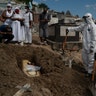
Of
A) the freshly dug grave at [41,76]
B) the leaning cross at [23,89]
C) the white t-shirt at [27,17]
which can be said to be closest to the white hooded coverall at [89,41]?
the freshly dug grave at [41,76]

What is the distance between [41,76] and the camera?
10719mm

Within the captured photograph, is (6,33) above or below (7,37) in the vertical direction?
above

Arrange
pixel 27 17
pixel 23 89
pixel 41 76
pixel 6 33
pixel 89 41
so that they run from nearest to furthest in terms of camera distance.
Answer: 1. pixel 23 89
2. pixel 41 76
3. pixel 89 41
4. pixel 6 33
5. pixel 27 17

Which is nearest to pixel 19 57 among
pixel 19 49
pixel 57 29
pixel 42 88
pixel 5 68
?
pixel 19 49

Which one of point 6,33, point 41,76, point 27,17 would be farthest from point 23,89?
point 27,17

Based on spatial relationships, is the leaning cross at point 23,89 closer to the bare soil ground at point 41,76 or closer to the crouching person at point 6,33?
the bare soil ground at point 41,76

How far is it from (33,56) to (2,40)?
2478 mm

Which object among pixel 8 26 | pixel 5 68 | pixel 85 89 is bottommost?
pixel 85 89

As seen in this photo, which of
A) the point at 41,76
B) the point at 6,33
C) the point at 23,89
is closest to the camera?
the point at 23,89

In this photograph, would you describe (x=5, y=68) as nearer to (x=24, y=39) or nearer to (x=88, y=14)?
(x=88, y=14)

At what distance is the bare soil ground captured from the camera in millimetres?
9422

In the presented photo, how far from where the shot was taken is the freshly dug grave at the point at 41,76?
9.42 meters

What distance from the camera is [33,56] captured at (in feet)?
38.8

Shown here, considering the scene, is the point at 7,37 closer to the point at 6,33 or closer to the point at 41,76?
the point at 6,33
